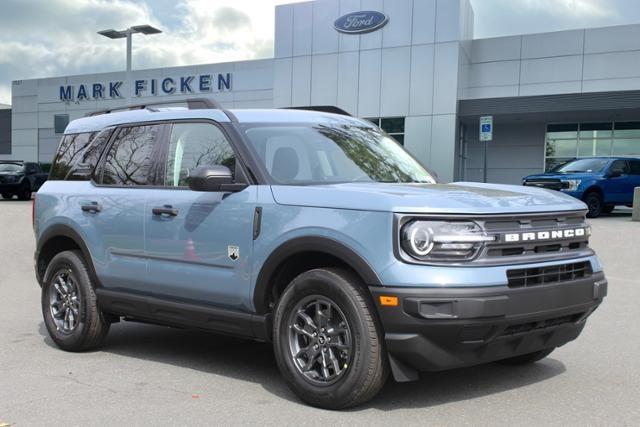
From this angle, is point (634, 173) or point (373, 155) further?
point (634, 173)

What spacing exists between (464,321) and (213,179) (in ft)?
6.03

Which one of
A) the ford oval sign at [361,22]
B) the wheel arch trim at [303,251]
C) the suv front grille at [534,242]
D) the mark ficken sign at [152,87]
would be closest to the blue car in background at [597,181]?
the ford oval sign at [361,22]

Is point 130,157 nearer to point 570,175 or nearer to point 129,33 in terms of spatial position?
point 570,175

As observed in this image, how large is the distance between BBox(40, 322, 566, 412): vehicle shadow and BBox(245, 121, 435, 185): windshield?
4.61ft

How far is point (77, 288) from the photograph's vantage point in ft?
19.4

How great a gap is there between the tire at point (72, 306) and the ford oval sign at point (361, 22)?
2640 centimetres

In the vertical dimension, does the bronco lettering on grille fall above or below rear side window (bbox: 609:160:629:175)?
below

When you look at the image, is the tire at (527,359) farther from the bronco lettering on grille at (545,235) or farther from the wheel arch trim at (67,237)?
the wheel arch trim at (67,237)

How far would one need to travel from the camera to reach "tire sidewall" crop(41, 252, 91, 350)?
228 inches

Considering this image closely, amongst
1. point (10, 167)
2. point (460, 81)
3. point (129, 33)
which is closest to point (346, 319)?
point (129, 33)

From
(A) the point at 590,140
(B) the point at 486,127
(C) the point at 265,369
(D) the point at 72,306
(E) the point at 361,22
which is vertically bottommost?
(C) the point at 265,369

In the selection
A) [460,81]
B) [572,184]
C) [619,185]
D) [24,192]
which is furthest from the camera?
[460,81]

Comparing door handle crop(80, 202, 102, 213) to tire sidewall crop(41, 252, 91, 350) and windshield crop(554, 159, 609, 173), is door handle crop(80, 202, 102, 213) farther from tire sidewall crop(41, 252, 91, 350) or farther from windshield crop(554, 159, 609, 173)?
windshield crop(554, 159, 609, 173)

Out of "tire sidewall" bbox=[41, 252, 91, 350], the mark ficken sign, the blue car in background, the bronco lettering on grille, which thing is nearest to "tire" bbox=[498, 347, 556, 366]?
the bronco lettering on grille
